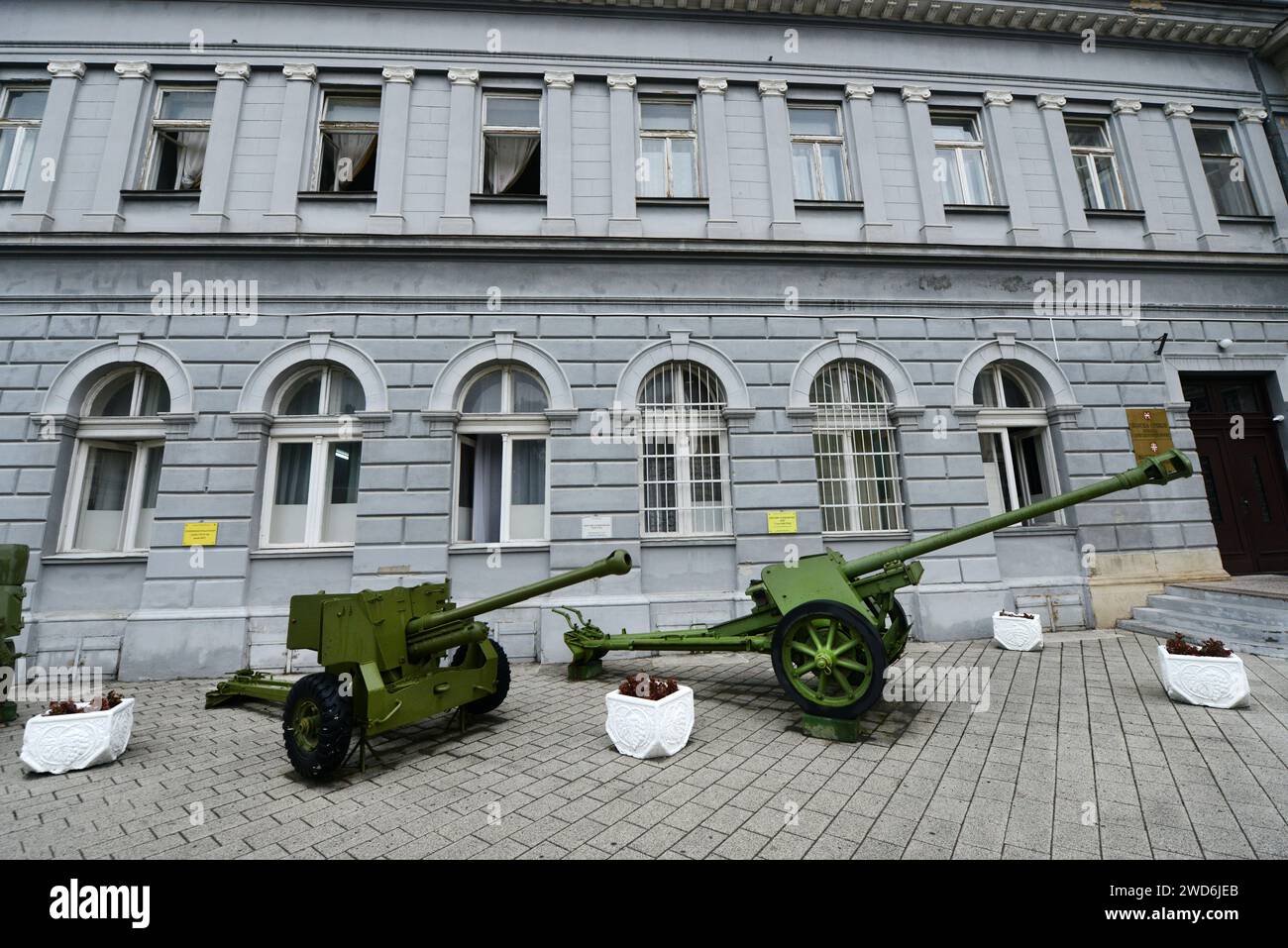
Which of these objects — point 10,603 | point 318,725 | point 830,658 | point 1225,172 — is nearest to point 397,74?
point 10,603

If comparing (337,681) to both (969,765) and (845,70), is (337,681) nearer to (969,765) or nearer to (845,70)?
(969,765)

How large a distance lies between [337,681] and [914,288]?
956 cm

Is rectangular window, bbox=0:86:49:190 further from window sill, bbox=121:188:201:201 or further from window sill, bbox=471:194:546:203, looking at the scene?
window sill, bbox=471:194:546:203

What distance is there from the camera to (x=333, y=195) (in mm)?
8188

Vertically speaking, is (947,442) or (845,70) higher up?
(845,70)

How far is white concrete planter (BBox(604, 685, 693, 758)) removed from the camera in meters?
3.96

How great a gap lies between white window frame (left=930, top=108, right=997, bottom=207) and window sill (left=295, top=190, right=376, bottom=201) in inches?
389

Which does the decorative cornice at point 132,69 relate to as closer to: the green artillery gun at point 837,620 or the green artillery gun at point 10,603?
the green artillery gun at point 10,603

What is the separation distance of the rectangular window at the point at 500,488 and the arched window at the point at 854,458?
442 cm

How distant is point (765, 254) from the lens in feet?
27.6

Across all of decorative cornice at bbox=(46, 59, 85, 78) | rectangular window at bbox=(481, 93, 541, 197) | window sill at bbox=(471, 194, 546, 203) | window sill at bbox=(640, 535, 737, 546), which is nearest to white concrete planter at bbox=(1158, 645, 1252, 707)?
window sill at bbox=(640, 535, 737, 546)

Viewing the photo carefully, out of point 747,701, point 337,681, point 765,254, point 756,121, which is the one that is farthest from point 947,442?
Result: point 337,681

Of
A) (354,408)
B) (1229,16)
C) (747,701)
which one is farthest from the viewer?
(1229,16)

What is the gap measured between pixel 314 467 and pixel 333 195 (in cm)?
433
